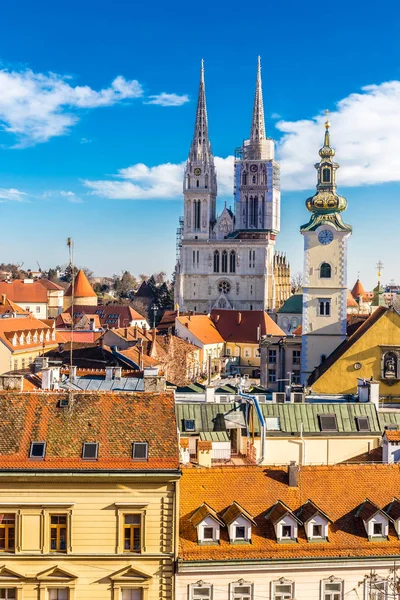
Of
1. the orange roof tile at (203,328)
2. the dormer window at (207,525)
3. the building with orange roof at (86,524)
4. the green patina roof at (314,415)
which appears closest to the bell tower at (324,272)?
the green patina roof at (314,415)

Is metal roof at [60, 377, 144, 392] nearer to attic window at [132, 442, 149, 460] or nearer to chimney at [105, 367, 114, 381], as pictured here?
chimney at [105, 367, 114, 381]

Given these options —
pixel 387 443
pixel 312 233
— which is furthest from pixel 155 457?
pixel 312 233

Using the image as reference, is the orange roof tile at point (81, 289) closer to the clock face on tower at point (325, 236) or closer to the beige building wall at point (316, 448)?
the clock face on tower at point (325, 236)

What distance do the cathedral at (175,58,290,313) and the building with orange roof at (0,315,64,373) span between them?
64.1 meters

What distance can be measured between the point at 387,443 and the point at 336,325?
2713 cm

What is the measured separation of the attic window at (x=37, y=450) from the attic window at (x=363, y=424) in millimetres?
13506

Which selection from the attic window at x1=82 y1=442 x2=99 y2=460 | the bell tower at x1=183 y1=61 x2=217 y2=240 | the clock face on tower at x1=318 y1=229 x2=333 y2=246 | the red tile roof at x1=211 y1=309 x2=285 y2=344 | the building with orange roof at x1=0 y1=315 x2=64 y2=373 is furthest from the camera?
the bell tower at x1=183 y1=61 x2=217 y2=240

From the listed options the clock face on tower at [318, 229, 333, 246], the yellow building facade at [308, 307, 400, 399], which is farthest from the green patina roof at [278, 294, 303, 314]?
the yellow building facade at [308, 307, 400, 399]

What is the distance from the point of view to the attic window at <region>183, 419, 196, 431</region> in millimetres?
31156

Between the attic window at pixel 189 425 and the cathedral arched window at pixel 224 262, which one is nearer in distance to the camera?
the attic window at pixel 189 425

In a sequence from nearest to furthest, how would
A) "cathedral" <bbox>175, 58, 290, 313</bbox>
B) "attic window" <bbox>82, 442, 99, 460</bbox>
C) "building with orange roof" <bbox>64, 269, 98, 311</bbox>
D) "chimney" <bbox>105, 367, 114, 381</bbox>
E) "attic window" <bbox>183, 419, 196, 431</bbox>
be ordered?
"attic window" <bbox>82, 442, 99, 460</bbox> → "attic window" <bbox>183, 419, 196, 431</bbox> → "chimney" <bbox>105, 367, 114, 381</bbox> → "building with orange roof" <bbox>64, 269, 98, 311</bbox> → "cathedral" <bbox>175, 58, 290, 313</bbox>

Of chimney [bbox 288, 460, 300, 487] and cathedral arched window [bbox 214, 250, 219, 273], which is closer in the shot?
chimney [bbox 288, 460, 300, 487]

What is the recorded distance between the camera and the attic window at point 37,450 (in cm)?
2278

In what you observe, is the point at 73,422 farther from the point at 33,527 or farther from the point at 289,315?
the point at 289,315
